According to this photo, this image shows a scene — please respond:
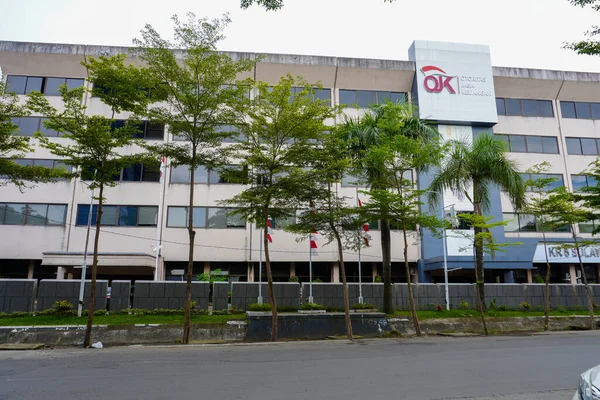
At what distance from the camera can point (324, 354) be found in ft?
39.5

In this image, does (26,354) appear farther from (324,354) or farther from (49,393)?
(324,354)

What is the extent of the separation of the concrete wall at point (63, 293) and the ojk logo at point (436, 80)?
27.5m

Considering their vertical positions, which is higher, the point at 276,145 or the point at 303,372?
the point at 276,145

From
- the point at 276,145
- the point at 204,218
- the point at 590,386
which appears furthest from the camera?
the point at 204,218

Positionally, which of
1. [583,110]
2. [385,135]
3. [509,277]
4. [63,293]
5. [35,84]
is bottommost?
[63,293]

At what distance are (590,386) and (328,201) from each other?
568 inches

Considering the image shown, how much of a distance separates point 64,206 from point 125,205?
4.37 m

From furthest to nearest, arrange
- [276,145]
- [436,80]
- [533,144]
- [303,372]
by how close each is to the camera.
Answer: [533,144]
[436,80]
[276,145]
[303,372]

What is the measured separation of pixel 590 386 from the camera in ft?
12.8

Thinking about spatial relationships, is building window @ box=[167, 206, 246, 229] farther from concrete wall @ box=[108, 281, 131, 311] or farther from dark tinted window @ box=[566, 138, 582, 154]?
dark tinted window @ box=[566, 138, 582, 154]

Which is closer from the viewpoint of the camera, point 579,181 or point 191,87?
point 191,87

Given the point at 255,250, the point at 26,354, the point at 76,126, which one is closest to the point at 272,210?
the point at 76,126

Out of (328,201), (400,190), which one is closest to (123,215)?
(328,201)

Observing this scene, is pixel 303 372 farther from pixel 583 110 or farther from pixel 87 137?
pixel 583 110
